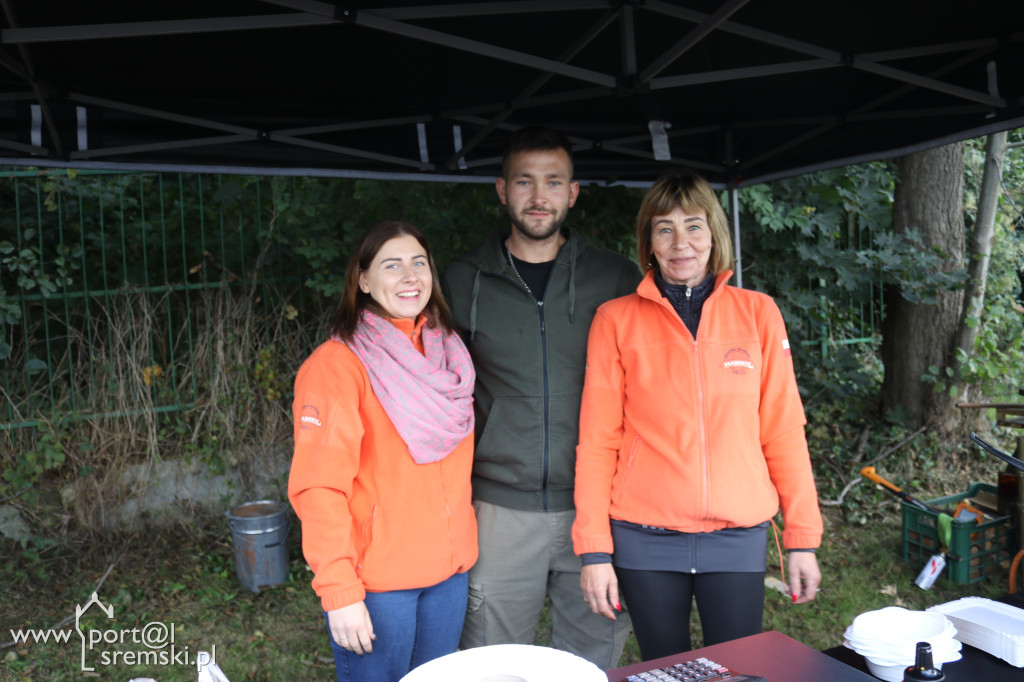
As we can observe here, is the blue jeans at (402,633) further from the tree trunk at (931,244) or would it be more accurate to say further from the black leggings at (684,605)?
the tree trunk at (931,244)

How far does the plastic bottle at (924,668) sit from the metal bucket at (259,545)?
151 inches

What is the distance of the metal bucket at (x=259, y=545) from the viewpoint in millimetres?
4527

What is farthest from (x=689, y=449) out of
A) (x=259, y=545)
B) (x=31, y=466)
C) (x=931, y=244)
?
(x=931, y=244)

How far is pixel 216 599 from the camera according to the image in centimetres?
445

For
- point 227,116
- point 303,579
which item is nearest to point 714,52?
point 227,116

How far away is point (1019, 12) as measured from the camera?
2283 mm

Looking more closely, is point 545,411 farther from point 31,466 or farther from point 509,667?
point 31,466

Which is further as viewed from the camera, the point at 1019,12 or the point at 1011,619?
the point at 1019,12

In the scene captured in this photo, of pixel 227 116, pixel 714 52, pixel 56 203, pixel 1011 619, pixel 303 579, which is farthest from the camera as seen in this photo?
pixel 56 203

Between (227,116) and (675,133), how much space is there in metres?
1.82

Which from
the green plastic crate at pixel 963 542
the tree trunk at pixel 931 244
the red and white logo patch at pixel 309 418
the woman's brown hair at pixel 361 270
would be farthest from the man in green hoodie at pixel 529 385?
the tree trunk at pixel 931 244

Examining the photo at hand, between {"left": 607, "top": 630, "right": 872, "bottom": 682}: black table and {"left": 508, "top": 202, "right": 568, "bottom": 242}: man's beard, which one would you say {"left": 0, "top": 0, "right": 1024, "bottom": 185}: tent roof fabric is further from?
{"left": 607, "top": 630, "right": 872, "bottom": 682}: black table

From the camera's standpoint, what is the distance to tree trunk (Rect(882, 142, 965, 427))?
19.4 ft

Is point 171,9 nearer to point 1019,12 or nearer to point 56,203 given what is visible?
point 1019,12
